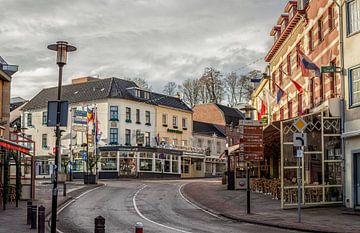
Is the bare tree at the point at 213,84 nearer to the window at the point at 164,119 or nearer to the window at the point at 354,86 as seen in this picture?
the window at the point at 164,119

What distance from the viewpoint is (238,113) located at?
83.7 metres

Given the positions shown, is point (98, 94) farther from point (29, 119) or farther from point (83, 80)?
point (29, 119)

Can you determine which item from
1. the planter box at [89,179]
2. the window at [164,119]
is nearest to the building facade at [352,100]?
the planter box at [89,179]

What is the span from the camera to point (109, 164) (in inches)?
2387

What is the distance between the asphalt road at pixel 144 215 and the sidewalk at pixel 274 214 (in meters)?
0.68

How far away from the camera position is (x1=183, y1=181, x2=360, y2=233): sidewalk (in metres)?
18.3

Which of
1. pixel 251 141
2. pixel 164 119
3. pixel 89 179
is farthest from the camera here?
pixel 164 119

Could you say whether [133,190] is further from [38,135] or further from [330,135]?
[38,135]

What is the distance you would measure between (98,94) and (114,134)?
5136 millimetres

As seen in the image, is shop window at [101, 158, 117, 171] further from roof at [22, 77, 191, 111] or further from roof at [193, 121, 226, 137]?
roof at [193, 121, 226, 137]

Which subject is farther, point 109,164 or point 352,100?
point 109,164

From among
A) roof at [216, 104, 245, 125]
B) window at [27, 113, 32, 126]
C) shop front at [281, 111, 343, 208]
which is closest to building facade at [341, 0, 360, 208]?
shop front at [281, 111, 343, 208]

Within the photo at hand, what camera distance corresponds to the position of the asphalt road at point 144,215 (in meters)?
18.3

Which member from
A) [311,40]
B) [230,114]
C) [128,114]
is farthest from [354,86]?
[230,114]
